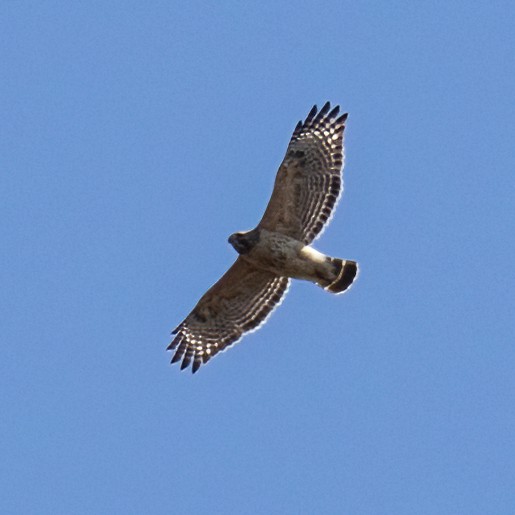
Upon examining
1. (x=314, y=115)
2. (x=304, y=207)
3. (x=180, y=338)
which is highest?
(x=314, y=115)

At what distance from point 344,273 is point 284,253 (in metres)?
0.88

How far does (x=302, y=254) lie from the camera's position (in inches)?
658

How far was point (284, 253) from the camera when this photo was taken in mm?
16672

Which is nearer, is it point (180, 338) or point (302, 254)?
point (302, 254)

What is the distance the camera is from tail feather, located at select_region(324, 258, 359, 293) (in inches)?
663

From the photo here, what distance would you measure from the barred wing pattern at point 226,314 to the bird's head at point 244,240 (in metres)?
0.64

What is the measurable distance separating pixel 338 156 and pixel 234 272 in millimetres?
2147

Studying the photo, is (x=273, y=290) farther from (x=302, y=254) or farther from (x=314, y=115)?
(x=314, y=115)

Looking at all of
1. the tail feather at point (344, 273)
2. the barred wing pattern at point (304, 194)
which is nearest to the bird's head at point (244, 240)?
the barred wing pattern at point (304, 194)

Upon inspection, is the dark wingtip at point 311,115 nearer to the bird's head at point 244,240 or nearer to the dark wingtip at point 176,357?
the bird's head at point 244,240

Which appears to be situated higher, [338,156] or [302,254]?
[338,156]

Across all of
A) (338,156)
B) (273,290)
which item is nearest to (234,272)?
(273,290)

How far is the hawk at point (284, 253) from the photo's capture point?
1675cm

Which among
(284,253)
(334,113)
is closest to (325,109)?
(334,113)
